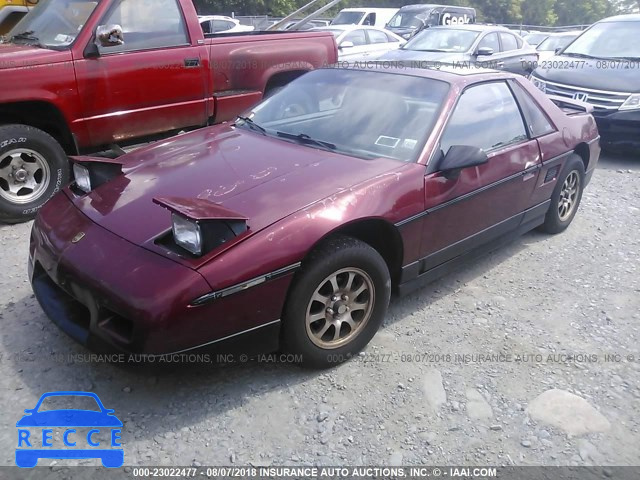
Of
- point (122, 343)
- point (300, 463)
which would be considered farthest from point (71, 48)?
point (300, 463)

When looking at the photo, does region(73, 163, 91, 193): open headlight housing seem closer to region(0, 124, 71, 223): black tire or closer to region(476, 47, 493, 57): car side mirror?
region(0, 124, 71, 223): black tire

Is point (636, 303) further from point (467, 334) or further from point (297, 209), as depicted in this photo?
point (297, 209)

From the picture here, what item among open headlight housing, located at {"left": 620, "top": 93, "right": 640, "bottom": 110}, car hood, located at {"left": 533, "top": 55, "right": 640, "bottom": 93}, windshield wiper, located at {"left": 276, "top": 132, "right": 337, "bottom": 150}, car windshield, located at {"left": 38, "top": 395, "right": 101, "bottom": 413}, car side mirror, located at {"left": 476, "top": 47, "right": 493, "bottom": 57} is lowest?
car windshield, located at {"left": 38, "top": 395, "right": 101, "bottom": 413}

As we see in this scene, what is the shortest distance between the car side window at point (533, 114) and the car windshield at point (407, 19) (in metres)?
16.2

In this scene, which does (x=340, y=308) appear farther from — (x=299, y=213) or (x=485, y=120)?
(x=485, y=120)

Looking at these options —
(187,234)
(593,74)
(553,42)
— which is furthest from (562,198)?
(553,42)

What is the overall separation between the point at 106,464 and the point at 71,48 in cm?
379

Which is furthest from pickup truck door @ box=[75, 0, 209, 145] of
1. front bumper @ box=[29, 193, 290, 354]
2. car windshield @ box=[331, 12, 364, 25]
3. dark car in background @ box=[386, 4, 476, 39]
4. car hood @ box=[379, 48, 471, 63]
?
dark car in background @ box=[386, 4, 476, 39]

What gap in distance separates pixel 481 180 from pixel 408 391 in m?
1.47

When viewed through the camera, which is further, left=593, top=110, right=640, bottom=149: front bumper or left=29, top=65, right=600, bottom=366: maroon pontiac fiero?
left=593, top=110, right=640, bottom=149: front bumper

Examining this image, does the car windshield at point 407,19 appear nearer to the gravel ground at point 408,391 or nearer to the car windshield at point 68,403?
the gravel ground at point 408,391

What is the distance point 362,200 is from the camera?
116 inches

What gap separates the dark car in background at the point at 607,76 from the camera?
277 inches

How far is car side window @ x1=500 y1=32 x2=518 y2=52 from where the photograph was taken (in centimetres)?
1134
